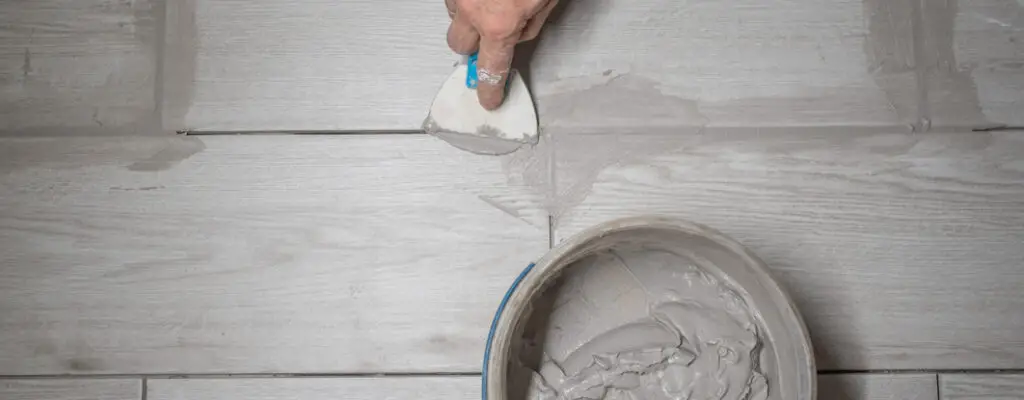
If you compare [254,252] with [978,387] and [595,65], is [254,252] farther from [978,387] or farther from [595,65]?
[978,387]

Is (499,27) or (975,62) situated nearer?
(499,27)

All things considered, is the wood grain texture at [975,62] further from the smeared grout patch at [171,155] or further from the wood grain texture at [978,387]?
the smeared grout patch at [171,155]

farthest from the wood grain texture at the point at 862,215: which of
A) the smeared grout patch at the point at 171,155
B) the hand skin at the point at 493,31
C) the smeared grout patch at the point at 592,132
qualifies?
the smeared grout patch at the point at 171,155

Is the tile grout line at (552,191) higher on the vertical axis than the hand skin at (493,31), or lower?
lower

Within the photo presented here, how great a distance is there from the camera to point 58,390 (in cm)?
81

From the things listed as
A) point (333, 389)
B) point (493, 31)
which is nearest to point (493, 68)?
point (493, 31)

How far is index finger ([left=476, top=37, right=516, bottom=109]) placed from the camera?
0.72m

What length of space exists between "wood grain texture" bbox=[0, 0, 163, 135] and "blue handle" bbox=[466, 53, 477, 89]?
302mm

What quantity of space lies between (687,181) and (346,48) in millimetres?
347

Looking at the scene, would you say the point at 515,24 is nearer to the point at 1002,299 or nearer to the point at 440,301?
the point at 440,301

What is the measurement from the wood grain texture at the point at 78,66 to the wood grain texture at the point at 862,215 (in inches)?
16.0

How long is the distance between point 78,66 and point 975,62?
2.82 feet

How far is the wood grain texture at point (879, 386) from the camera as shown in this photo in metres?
0.82

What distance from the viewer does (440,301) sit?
0.83 metres
